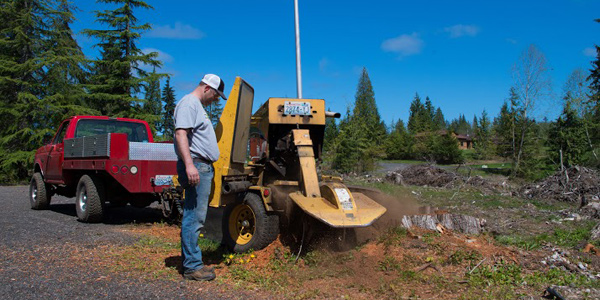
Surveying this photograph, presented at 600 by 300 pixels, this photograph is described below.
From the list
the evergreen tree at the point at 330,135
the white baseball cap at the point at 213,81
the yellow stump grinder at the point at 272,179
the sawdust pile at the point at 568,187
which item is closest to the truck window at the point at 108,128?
the yellow stump grinder at the point at 272,179

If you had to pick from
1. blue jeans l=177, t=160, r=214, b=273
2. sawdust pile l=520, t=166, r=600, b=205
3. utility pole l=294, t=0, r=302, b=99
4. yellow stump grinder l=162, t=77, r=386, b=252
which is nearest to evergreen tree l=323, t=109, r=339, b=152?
utility pole l=294, t=0, r=302, b=99

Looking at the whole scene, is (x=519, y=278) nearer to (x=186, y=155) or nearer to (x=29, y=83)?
(x=186, y=155)

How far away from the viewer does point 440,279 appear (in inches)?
166

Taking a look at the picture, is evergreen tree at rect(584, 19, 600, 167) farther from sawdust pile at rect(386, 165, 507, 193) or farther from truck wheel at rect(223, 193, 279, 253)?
truck wheel at rect(223, 193, 279, 253)

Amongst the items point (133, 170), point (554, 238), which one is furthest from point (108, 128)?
point (554, 238)

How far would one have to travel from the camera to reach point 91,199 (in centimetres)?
→ 774

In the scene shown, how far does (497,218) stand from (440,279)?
4.83 meters

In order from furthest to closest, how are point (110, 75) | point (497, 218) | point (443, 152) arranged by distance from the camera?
point (443, 152)
point (110, 75)
point (497, 218)

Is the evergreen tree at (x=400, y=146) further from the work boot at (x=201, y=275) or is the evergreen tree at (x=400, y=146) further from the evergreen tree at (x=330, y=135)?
the work boot at (x=201, y=275)

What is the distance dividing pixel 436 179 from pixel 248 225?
13.0 meters

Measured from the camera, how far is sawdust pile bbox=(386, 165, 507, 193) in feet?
51.2

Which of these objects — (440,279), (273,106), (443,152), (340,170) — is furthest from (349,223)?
(443,152)

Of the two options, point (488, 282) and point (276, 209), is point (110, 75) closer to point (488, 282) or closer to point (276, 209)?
point (276, 209)

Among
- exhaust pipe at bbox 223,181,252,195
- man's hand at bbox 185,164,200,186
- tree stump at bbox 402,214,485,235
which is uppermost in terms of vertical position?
man's hand at bbox 185,164,200,186
